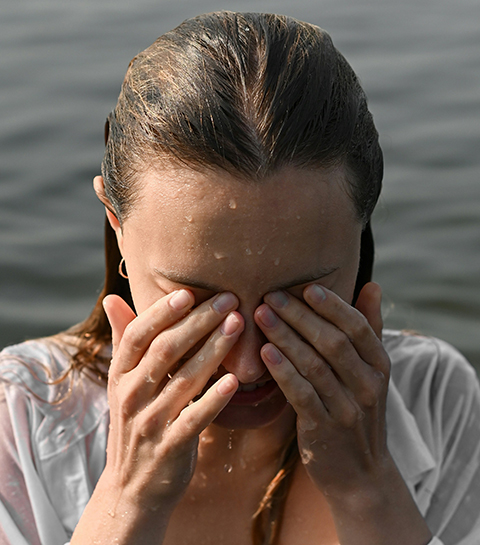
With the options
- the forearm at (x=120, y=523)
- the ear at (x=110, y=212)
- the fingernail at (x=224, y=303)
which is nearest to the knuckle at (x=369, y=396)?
the fingernail at (x=224, y=303)

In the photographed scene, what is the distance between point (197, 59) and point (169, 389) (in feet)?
2.72

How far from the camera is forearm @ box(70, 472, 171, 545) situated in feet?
6.74

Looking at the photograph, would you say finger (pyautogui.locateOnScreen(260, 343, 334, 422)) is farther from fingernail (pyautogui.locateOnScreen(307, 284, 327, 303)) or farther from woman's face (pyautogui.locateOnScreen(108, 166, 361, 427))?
fingernail (pyautogui.locateOnScreen(307, 284, 327, 303))

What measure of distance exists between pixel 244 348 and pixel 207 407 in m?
0.17

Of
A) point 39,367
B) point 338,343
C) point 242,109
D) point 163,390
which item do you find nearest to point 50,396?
point 39,367

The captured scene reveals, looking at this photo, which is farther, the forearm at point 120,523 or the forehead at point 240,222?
the forearm at point 120,523

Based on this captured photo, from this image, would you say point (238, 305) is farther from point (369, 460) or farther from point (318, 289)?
point (369, 460)

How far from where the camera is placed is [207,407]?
191 centimetres

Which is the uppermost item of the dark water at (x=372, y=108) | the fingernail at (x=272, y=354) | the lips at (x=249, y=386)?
the fingernail at (x=272, y=354)

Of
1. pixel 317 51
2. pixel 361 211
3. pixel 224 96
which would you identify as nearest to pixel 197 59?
pixel 224 96

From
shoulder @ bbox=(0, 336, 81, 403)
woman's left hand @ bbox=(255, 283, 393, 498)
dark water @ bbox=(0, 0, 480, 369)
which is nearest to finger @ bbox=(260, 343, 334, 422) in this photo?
woman's left hand @ bbox=(255, 283, 393, 498)

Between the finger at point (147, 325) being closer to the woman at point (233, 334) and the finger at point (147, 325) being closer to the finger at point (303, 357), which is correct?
the woman at point (233, 334)

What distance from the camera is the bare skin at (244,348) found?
1814 millimetres

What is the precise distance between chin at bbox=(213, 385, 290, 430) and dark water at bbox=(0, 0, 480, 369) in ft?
7.16
